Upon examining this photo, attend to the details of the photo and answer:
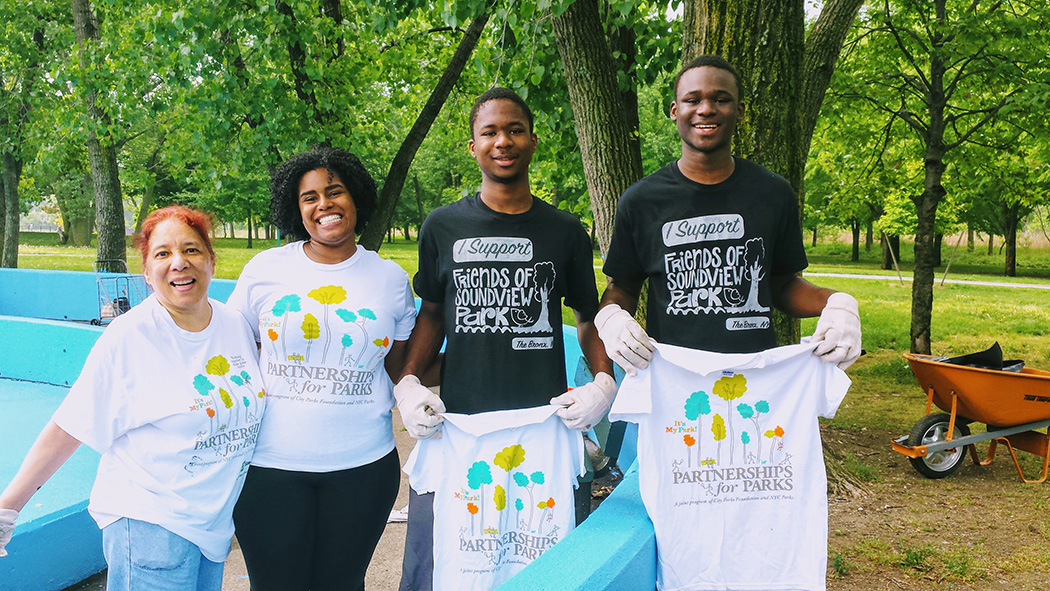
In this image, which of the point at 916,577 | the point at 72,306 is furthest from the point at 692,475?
the point at 72,306

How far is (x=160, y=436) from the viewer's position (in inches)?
80.8

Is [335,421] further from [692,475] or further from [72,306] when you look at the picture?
[72,306]

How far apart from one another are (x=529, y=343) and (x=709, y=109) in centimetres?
92

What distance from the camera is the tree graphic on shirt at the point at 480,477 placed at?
2225 mm

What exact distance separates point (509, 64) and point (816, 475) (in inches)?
166

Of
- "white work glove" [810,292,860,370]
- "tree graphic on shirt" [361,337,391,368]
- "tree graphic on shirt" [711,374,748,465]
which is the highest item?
"white work glove" [810,292,860,370]

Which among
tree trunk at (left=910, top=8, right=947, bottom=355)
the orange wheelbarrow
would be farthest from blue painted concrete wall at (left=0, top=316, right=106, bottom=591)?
tree trunk at (left=910, top=8, right=947, bottom=355)

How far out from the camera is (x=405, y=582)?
8.03ft

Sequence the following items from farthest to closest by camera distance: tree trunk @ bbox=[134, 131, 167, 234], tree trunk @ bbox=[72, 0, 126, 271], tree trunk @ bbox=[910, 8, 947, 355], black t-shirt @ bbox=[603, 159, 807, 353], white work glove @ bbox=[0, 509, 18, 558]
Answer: tree trunk @ bbox=[134, 131, 167, 234] < tree trunk @ bbox=[72, 0, 126, 271] < tree trunk @ bbox=[910, 8, 947, 355] < black t-shirt @ bbox=[603, 159, 807, 353] < white work glove @ bbox=[0, 509, 18, 558]

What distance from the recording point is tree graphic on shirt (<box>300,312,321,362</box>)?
89.0 inches

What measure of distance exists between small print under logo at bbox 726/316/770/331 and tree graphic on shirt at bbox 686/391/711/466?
230 millimetres

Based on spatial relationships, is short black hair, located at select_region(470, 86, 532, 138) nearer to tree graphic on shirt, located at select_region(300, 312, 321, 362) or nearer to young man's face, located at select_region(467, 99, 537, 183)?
young man's face, located at select_region(467, 99, 537, 183)

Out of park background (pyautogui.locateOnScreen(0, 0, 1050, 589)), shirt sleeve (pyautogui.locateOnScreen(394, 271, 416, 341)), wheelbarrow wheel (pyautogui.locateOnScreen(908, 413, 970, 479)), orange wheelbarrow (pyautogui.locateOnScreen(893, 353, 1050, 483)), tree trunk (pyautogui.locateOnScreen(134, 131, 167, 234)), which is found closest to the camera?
shirt sleeve (pyautogui.locateOnScreen(394, 271, 416, 341))

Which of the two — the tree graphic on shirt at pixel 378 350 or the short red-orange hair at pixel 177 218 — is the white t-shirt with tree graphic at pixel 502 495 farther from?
the short red-orange hair at pixel 177 218
